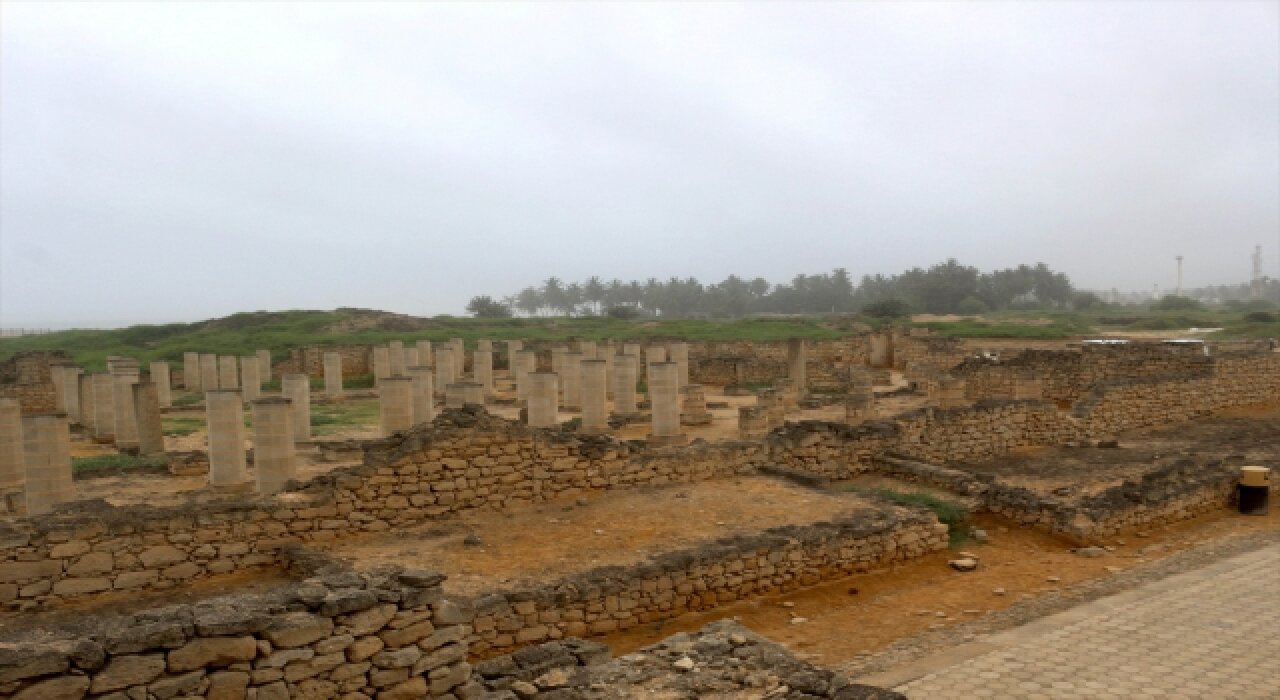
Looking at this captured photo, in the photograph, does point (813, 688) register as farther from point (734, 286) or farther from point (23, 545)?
point (734, 286)

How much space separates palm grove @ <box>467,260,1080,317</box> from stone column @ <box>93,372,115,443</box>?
54.1m

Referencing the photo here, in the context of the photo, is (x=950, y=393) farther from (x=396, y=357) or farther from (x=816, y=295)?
(x=816, y=295)

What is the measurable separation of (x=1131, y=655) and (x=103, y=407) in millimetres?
24495

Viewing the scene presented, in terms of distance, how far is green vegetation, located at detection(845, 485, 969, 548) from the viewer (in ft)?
39.2

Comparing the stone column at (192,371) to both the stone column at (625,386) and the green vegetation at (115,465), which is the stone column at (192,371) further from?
the stone column at (625,386)

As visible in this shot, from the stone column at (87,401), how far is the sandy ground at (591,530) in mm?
18765

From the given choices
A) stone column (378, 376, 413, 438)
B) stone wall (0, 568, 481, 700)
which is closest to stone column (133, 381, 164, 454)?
stone column (378, 376, 413, 438)

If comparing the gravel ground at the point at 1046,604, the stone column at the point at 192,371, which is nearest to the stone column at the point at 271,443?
the gravel ground at the point at 1046,604

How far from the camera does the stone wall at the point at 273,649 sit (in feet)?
13.7

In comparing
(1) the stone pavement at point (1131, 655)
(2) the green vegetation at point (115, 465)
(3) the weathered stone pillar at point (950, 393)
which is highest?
(3) the weathered stone pillar at point (950, 393)

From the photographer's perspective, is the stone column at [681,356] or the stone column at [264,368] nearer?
the stone column at [681,356]

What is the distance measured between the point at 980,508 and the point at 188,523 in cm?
1142

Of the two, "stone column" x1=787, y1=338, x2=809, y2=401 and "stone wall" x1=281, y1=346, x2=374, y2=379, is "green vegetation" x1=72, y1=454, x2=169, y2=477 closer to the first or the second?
"stone column" x1=787, y1=338, x2=809, y2=401

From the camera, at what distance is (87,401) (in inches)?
957
